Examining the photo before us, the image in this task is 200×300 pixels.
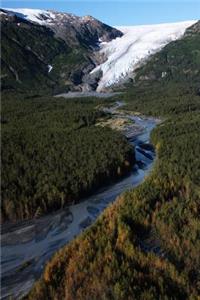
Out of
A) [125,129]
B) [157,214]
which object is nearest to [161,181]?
[157,214]

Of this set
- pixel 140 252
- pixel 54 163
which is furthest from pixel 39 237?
pixel 54 163

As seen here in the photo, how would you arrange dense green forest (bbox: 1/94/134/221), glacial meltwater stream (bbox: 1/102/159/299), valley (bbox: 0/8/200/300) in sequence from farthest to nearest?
dense green forest (bbox: 1/94/134/221) → glacial meltwater stream (bbox: 1/102/159/299) → valley (bbox: 0/8/200/300)

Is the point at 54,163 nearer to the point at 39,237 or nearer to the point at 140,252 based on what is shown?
the point at 39,237

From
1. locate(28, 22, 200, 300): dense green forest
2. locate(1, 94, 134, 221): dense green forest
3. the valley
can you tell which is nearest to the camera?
locate(28, 22, 200, 300): dense green forest

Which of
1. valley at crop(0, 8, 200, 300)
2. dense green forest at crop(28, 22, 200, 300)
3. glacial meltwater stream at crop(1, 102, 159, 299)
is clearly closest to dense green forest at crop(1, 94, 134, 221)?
valley at crop(0, 8, 200, 300)

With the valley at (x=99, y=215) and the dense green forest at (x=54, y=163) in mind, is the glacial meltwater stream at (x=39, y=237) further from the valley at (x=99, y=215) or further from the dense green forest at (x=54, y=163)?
the dense green forest at (x=54, y=163)

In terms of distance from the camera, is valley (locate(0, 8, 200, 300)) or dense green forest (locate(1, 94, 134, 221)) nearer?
valley (locate(0, 8, 200, 300))

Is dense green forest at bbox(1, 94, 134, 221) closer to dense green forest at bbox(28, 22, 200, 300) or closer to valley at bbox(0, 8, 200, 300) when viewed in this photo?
valley at bbox(0, 8, 200, 300)
